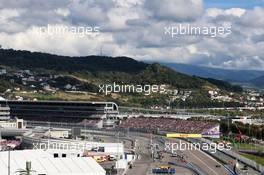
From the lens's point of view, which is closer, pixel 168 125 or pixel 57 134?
pixel 57 134

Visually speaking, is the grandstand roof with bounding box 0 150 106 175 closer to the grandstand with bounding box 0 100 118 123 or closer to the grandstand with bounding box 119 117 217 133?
the grandstand with bounding box 119 117 217 133

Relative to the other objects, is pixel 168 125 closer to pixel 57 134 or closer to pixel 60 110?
pixel 60 110

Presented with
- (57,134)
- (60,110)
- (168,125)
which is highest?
(60,110)

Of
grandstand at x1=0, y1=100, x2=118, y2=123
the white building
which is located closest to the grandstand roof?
the white building

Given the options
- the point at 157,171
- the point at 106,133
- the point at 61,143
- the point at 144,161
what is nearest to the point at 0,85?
the point at 106,133

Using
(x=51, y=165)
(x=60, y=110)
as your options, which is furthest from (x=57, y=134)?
(x=51, y=165)

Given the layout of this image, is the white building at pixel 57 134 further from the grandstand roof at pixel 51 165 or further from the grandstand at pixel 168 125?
the grandstand roof at pixel 51 165

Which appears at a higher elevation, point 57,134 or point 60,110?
point 60,110

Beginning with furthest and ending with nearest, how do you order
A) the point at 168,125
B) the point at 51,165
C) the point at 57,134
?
the point at 168,125 → the point at 57,134 → the point at 51,165

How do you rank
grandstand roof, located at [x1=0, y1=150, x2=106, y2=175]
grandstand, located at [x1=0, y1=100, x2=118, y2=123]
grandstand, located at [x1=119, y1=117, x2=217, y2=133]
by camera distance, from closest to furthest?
grandstand roof, located at [x1=0, y1=150, x2=106, y2=175] < grandstand, located at [x1=119, y1=117, x2=217, y2=133] < grandstand, located at [x1=0, y1=100, x2=118, y2=123]
